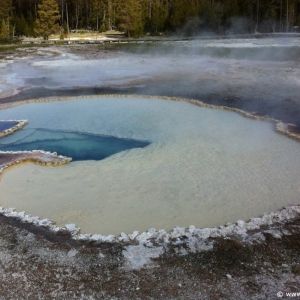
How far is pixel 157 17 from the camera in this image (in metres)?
35.2

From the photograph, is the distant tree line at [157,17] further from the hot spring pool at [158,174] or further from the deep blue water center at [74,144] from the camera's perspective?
the deep blue water center at [74,144]

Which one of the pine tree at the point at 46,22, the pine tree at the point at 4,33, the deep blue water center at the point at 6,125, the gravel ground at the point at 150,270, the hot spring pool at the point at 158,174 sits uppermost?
the pine tree at the point at 46,22

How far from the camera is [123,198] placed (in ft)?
16.6

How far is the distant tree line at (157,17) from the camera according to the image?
Answer: 33.5 meters

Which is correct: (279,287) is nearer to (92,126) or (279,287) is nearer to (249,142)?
(249,142)

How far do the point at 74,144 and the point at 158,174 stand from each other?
222 cm

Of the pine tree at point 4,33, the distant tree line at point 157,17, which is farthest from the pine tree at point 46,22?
the pine tree at point 4,33

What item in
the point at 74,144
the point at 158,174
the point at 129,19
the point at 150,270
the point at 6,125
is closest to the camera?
the point at 150,270

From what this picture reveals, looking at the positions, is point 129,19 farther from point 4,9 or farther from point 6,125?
point 6,125

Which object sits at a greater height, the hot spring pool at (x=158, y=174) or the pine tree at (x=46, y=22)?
the pine tree at (x=46, y=22)

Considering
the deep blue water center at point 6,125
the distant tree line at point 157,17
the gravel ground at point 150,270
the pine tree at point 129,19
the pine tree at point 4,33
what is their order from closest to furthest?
1. the gravel ground at point 150,270
2. the deep blue water center at point 6,125
3. the pine tree at point 4,33
4. the pine tree at point 129,19
5. the distant tree line at point 157,17

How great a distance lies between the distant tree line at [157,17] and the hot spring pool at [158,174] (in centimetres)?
2716

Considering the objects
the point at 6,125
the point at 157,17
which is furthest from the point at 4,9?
the point at 6,125

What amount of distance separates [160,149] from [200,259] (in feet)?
10.2
